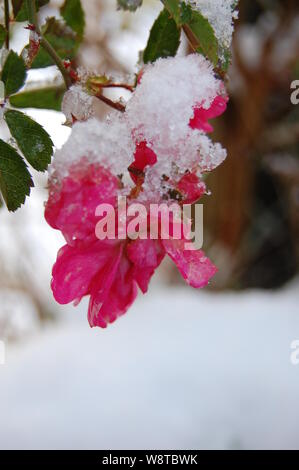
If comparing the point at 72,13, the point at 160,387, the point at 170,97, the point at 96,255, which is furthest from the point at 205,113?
the point at 160,387

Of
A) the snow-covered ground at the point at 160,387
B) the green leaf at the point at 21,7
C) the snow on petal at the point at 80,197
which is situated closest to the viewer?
the snow on petal at the point at 80,197

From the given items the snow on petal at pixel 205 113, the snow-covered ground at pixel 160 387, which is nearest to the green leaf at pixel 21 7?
the snow on petal at pixel 205 113

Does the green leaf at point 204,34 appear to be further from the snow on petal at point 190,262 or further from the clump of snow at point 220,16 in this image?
the snow on petal at point 190,262

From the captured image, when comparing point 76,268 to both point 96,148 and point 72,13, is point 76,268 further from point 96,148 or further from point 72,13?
point 72,13

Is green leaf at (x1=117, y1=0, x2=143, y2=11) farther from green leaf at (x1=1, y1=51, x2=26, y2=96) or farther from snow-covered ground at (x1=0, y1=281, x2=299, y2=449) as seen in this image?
snow-covered ground at (x1=0, y1=281, x2=299, y2=449)

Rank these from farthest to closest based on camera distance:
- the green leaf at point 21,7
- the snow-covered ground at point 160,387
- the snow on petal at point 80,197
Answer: the snow-covered ground at point 160,387 → the green leaf at point 21,7 → the snow on petal at point 80,197
